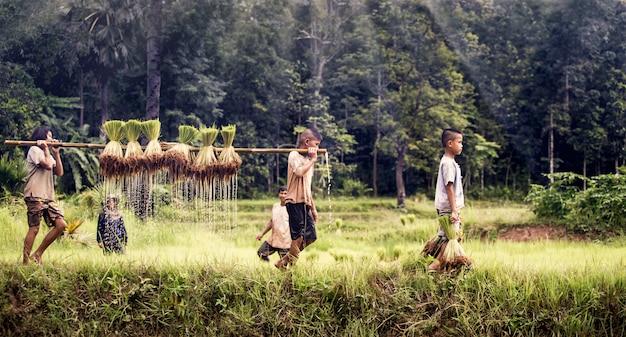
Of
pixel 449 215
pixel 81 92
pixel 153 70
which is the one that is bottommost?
pixel 449 215

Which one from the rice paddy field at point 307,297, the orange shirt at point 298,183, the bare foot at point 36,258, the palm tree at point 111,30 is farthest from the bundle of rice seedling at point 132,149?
the palm tree at point 111,30

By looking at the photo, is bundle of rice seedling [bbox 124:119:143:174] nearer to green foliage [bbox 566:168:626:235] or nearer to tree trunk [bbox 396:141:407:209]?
green foliage [bbox 566:168:626:235]

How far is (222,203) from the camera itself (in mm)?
7180

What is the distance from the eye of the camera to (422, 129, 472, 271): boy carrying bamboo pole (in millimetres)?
5863

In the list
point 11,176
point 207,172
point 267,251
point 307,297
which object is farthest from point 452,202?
point 11,176

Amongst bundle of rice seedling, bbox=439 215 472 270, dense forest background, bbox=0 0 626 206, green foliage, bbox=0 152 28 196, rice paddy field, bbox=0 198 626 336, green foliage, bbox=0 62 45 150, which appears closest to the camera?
rice paddy field, bbox=0 198 626 336

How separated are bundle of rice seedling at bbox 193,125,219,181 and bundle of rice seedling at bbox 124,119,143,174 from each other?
2.04 feet

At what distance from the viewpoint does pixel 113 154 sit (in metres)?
6.98

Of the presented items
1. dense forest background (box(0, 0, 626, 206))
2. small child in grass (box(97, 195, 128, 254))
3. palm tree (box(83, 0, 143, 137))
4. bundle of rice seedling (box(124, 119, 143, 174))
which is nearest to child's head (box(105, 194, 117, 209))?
small child in grass (box(97, 195, 128, 254))

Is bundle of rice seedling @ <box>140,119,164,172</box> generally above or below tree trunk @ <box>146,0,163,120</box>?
below

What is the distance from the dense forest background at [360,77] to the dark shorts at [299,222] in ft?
40.6

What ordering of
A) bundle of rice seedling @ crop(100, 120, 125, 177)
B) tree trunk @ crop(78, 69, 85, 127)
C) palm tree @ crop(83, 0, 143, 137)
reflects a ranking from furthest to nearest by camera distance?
tree trunk @ crop(78, 69, 85, 127)
palm tree @ crop(83, 0, 143, 137)
bundle of rice seedling @ crop(100, 120, 125, 177)

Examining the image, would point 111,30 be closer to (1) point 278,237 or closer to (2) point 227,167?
(2) point 227,167

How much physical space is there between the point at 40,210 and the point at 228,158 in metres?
1.95
